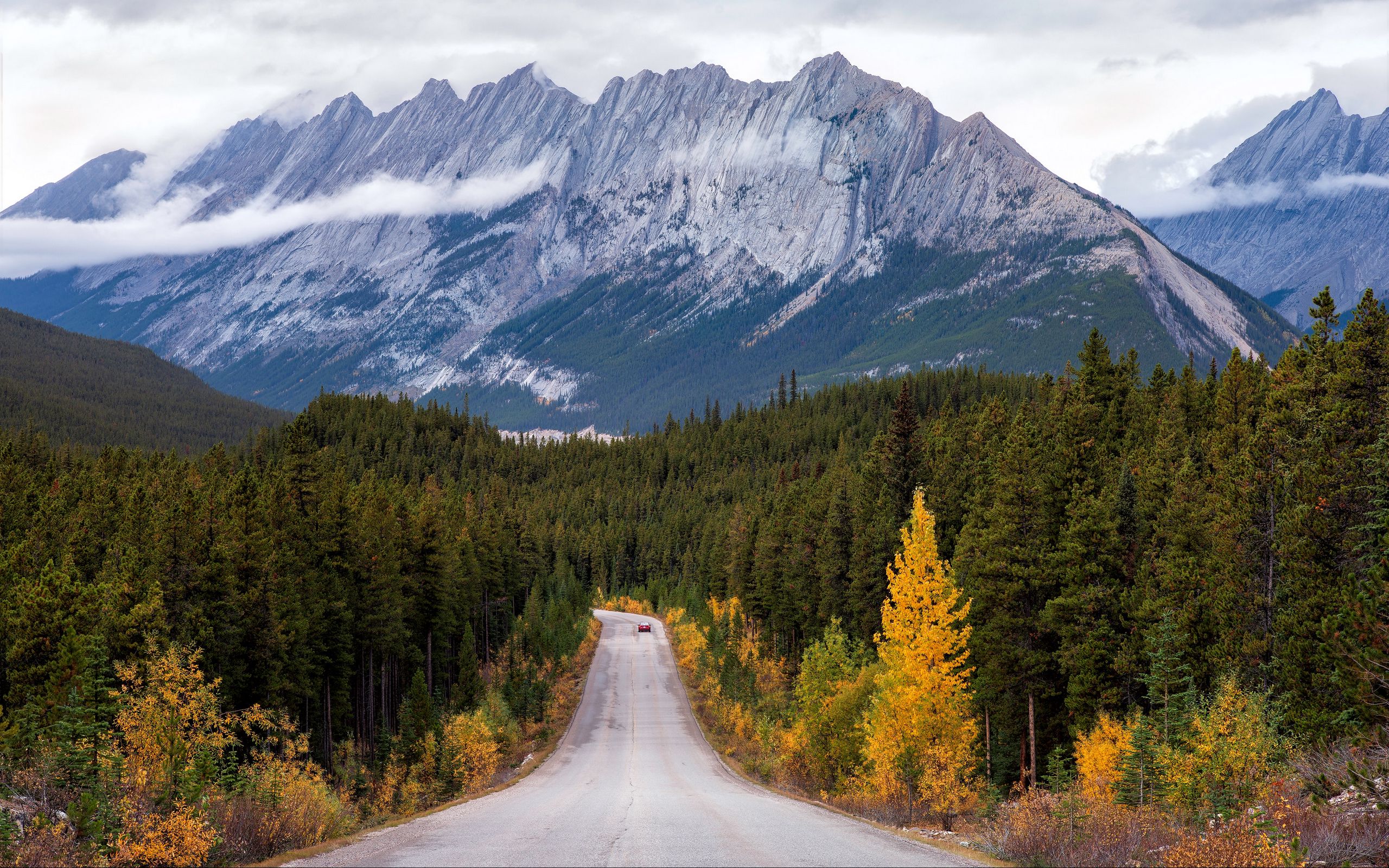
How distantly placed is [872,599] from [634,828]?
3670 centimetres

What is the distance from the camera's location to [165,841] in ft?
52.1

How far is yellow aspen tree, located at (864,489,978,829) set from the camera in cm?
3134

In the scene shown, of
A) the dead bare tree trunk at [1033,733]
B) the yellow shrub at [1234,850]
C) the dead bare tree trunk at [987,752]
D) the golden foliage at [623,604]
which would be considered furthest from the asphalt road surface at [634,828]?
the golden foliage at [623,604]

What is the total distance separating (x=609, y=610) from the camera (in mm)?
150500

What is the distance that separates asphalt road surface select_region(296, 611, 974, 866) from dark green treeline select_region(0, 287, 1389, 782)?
37.3 ft

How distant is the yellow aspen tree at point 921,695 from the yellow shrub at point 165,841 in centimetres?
2074

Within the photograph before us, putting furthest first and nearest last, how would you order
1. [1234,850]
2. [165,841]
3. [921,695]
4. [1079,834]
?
[921,695] < [1079,834] < [165,841] < [1234,850]

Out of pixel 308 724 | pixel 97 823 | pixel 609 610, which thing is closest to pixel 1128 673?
pixel 97 823

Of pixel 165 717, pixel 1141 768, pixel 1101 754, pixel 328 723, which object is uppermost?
pixel 165 717

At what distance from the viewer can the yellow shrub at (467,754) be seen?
155ft

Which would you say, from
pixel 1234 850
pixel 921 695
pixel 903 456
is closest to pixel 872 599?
pixel 903 456

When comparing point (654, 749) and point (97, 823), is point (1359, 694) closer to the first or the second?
point (97, 823)

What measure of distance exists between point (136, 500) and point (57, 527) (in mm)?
6117

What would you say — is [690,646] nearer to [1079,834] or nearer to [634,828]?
[634,828]
